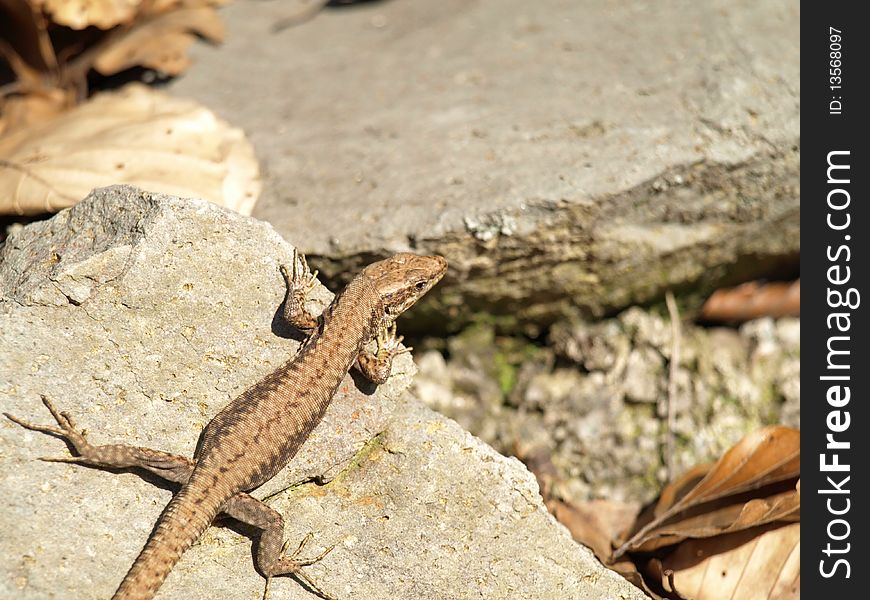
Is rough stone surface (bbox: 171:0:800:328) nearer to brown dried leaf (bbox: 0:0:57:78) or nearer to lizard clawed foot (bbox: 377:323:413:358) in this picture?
lizard clawed foot (bbox: 377:323:413:358)

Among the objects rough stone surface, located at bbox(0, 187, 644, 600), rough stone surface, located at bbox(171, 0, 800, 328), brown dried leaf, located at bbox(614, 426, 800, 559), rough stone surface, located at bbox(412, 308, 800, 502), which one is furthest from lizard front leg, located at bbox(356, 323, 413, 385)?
brown dried leaf, located at bbox(614, 426, 800, 559)

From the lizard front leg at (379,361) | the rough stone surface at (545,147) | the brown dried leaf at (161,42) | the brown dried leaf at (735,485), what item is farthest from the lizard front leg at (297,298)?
the brown dried leaf at (161,42)

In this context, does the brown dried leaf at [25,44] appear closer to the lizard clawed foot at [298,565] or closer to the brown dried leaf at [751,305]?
the lizard clawed foot at [298,565]

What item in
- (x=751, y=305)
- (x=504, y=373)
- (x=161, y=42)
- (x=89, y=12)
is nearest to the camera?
(x=504, y=373)

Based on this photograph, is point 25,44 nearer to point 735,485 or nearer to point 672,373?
point 672,373

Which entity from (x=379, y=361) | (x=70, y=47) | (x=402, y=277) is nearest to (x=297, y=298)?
(x=379, y=361)
